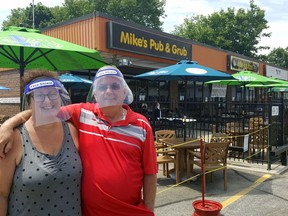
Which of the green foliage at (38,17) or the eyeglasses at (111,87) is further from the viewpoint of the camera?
the green foliage at (38,17)

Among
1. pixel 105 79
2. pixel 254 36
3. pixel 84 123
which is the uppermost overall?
pixel 254 36

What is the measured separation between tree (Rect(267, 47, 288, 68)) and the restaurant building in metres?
39.2

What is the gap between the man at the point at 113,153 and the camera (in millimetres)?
1932

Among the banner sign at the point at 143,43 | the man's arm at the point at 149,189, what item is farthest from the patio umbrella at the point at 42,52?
the banner sign at the point at 143,43

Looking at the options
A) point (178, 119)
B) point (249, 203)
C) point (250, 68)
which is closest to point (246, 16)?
point (250, 68)

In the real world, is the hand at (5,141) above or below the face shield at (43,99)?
below

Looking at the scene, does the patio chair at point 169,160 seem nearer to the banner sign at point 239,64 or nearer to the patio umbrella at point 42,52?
the patio umbrella at point 42,52

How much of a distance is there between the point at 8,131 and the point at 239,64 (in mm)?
21544

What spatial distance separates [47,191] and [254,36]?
46.5m

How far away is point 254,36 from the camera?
1730 inches

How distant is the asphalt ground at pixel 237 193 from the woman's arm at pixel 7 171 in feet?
10.6

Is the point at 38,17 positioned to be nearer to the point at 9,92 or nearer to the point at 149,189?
the point at 9,92

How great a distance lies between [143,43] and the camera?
12.7 metres

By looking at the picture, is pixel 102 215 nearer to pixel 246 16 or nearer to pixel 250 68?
pixel 250 68
